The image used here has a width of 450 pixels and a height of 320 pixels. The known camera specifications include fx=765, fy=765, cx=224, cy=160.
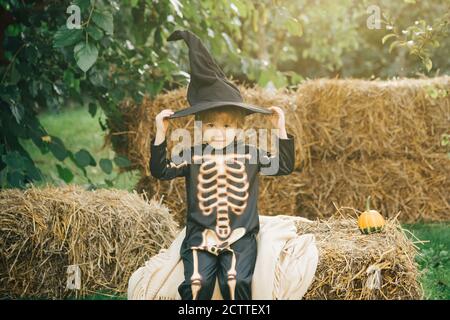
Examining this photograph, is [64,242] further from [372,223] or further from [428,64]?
[428,64]

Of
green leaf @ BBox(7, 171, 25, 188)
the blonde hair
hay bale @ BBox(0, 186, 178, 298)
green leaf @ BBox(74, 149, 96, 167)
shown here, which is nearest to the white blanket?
the blonde hair

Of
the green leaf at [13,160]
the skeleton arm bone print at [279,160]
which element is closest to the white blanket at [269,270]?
the skeleton arm bone print at [279,160]

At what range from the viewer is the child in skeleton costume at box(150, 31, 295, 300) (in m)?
3.71

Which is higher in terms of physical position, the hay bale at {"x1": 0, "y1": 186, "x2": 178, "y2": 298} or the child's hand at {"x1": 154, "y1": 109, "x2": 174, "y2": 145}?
the child's hand at {"x1": 154, "y1": 109, "x2": 174, "y2": 145}

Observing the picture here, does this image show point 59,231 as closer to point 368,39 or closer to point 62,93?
point 62,93

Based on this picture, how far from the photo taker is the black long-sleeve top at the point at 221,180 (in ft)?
12.6

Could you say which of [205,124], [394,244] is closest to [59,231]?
[205,124]

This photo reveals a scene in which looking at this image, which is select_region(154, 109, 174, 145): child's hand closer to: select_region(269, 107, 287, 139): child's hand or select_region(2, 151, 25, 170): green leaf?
select_region(269, 107, 287, 139): child's hand

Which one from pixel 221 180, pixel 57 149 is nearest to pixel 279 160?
pixel 221 180

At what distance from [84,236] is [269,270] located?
150cm

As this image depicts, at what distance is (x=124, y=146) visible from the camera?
6.94m

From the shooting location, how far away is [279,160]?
401 centimetres

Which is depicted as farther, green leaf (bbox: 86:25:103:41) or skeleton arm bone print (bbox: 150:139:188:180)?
green leaf (bbox: 86:25:103:41)
